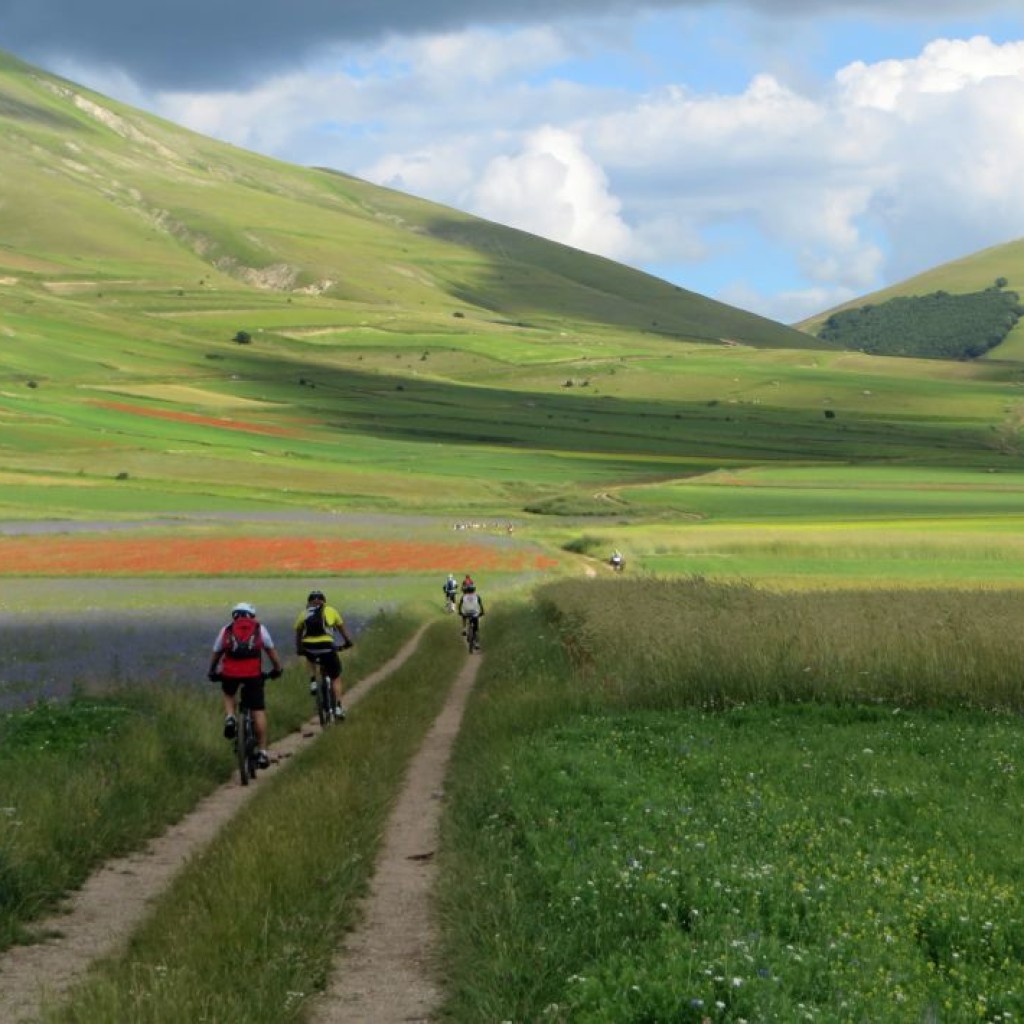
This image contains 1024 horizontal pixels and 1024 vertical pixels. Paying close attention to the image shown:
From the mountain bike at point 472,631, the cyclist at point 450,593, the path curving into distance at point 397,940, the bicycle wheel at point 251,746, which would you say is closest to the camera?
the path curving into distance at point 397,940

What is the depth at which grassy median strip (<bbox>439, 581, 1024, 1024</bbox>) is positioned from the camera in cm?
884

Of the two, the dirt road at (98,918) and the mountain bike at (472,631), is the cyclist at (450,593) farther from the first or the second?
the dirt road at (98,918)

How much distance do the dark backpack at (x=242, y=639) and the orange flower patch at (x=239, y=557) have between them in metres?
41.4

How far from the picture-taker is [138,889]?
13.4 metres

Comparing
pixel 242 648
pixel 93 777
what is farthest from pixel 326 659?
pixel 93 777

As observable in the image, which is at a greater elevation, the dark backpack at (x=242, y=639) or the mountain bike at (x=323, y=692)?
the dark backpack at (x=242, y=639)

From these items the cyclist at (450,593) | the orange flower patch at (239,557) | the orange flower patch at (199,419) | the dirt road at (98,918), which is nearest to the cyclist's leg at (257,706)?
the dirt road at (98,918)

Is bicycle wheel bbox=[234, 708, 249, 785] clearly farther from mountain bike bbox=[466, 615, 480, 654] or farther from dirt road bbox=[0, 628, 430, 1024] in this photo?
mountain bike bbox=[466, 615, 480, 654]

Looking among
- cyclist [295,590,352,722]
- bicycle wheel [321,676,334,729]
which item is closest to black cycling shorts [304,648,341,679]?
cyclist [295,590,352,722]

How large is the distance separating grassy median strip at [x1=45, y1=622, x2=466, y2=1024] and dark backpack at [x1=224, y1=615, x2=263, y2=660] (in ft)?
5.32

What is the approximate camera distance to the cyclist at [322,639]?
2294 centimetres

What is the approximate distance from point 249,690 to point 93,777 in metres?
3.23

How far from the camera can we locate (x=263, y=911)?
439 inches

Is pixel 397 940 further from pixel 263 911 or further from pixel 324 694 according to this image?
pixel 324 694
